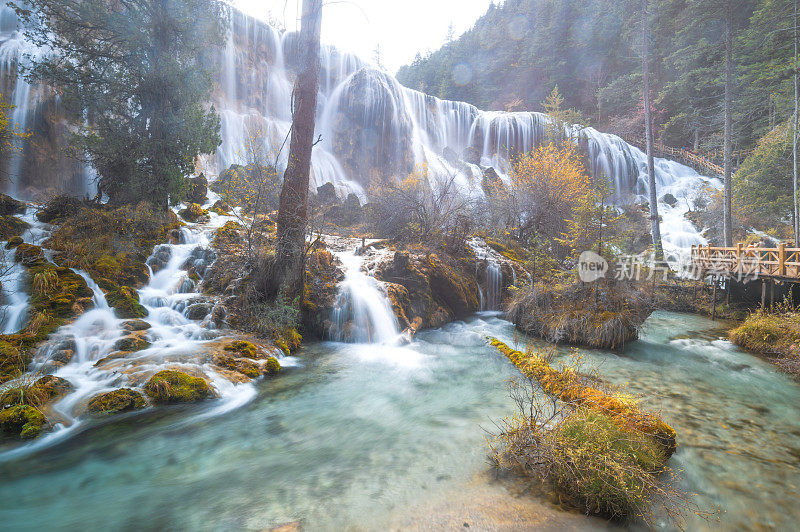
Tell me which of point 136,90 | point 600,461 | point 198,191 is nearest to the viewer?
point 600,461

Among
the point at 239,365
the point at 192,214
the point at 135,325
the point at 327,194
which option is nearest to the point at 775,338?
the point at 239,365

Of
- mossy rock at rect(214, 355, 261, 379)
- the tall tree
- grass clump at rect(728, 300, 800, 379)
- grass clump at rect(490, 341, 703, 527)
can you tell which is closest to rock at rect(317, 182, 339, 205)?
the tall tree

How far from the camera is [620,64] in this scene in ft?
144

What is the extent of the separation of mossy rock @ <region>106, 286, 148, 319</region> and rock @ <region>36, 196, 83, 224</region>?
627 centimetres

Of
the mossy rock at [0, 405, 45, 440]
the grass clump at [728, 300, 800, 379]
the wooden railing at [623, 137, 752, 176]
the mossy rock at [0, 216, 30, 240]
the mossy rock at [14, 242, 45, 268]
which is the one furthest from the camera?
the wooden railing at [623, 137, 752, 176]

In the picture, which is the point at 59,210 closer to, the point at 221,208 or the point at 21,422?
the point at 221,208

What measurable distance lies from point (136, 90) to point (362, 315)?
1285 centimetres

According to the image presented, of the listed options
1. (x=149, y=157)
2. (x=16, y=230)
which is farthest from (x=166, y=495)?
(x=149, y=157)

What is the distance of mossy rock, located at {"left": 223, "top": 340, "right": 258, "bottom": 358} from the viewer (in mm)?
6926

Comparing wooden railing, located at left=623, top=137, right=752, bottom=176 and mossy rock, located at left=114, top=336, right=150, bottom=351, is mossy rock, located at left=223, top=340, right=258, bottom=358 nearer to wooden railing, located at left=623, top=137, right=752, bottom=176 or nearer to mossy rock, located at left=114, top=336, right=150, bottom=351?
mossy rock, located at left=114, top=336, right=150, bottom=351

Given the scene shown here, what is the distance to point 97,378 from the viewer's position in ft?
18.0

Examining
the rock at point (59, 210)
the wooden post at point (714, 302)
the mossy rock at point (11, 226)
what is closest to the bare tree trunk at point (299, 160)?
the mossy rock at point (11, 226)

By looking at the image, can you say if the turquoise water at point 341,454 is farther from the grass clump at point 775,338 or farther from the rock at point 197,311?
the rock at point 197,311

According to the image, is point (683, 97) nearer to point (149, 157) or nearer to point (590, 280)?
point (590, 280)
